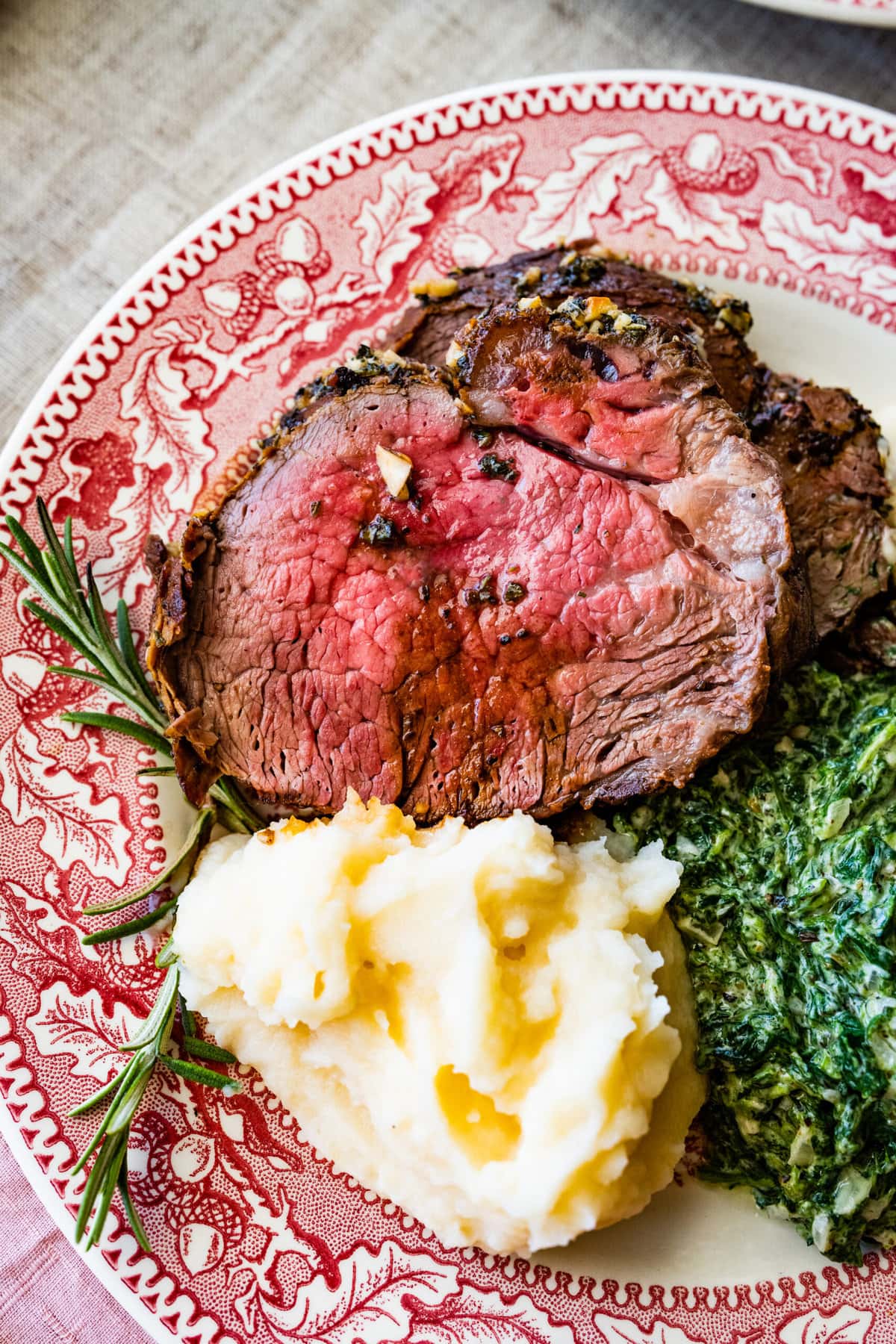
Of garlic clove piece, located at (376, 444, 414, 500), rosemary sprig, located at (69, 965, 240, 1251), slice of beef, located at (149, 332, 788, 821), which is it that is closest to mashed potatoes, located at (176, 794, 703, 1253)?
rosemary sprig, located at (69, 965, 240, 1251)

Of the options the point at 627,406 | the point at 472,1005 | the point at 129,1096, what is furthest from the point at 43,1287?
the point at 627,406

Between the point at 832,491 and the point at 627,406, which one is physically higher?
the point at 832,491

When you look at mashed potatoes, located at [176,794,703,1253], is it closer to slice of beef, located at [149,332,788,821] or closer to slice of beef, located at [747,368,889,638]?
slice of beef, located at [149,332,788,821]

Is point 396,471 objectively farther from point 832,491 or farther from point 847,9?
point 847,9

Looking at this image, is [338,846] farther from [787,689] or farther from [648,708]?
[787,689]

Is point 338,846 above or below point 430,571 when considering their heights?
below

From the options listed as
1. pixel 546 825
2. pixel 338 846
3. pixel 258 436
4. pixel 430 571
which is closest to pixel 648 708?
pixel 546 825

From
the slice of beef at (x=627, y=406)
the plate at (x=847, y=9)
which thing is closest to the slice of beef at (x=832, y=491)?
the slice of beef at (x=627, y=406)
